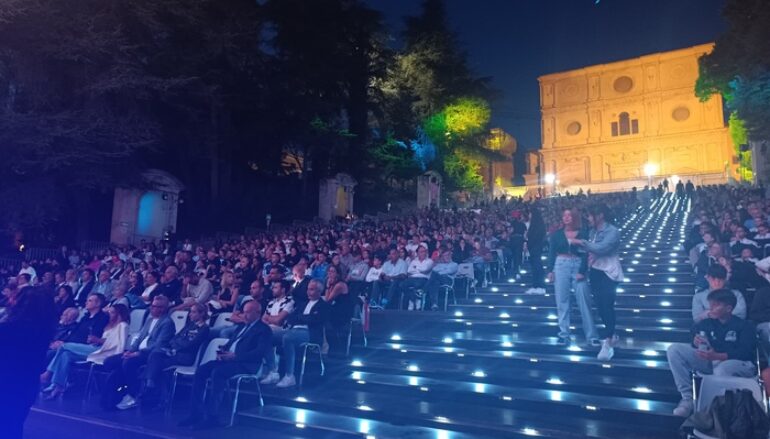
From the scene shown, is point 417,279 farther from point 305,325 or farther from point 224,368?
point 224,368

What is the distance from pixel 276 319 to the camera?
715 centimetres

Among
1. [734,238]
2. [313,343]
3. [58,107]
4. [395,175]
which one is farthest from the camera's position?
[395,175]

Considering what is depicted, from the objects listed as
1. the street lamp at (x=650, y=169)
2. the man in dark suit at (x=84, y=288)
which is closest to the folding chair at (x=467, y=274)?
the man in dark suit at (x=84, y=288)

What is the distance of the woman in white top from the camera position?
22.5 feet

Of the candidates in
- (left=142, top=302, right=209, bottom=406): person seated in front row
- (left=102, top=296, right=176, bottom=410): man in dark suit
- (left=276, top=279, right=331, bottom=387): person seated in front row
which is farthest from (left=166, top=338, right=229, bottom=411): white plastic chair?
(left=276, top=279, right=331, bottom=387): person seated in front row

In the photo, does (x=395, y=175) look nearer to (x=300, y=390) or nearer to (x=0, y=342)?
(x=300, y=390)

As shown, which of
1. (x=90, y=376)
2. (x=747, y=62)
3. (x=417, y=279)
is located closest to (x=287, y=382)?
(x=90, y=376)

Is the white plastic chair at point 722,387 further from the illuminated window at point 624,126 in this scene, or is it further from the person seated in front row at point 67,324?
the illuminated window at point 624,126

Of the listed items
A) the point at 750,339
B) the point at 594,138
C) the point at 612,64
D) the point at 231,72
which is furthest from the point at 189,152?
the point at 612,64

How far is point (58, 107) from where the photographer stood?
18.8m

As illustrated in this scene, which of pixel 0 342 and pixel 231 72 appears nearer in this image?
pixel 0 342

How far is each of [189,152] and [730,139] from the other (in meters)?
54.7

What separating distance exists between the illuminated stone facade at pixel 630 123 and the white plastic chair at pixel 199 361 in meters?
51.2

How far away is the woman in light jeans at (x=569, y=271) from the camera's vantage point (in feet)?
21.3
